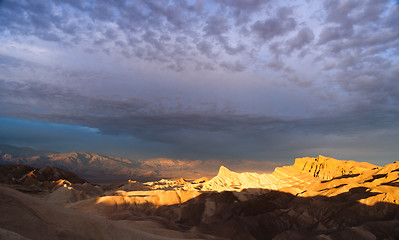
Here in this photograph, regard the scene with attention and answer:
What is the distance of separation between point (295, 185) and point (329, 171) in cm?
1109

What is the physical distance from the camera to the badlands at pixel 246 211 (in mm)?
15648

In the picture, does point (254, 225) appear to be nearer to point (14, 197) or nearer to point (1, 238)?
point (14, 197)

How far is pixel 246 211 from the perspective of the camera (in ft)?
163

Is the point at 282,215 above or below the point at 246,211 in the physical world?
above

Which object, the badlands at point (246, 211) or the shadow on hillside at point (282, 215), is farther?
the shadow on hillside at point (282, 215)

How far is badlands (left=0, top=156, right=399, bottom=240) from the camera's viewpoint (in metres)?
15.6

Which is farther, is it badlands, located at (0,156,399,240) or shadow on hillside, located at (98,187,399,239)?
shadow on hillside, located at (98,187,399,239)

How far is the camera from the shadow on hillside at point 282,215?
115ft

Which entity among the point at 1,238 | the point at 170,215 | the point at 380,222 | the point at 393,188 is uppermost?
the point at 1,238

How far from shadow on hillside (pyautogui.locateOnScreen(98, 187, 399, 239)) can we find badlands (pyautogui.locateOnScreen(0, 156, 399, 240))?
11 cm

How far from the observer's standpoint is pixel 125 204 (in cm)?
5334

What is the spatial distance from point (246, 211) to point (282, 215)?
7.11 m

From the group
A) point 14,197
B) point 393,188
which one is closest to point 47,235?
point 14,197

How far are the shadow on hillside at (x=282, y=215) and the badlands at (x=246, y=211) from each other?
112 mm
